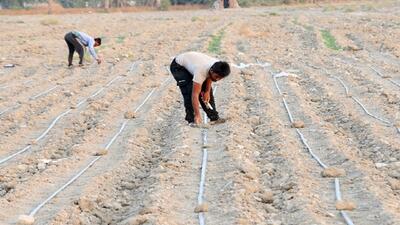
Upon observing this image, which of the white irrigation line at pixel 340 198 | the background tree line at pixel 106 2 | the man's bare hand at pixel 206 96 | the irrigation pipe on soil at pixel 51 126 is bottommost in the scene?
the background tree line at pixel 106 2

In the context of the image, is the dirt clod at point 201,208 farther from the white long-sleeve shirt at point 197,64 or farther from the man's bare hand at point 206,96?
the man's bare hand at point 206,96

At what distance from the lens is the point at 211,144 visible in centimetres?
784

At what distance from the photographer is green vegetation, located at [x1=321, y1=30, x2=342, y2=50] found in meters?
18.3

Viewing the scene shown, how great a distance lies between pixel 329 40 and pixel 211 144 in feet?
A: 41.9

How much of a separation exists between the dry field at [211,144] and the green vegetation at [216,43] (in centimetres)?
203

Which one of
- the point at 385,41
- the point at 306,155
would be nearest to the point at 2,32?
the point at 385,41

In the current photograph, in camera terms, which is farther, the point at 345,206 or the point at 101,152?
the point at 101,152

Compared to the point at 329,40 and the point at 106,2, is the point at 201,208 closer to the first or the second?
the point at 329,40

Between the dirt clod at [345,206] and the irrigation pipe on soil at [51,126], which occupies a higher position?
the dirt clod at [345,206]

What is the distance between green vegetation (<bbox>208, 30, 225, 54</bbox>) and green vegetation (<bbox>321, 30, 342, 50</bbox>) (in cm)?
268

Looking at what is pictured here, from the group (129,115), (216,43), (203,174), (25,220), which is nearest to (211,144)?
(203,174)

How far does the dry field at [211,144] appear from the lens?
221 inches

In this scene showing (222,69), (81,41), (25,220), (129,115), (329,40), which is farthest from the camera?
(329,40)

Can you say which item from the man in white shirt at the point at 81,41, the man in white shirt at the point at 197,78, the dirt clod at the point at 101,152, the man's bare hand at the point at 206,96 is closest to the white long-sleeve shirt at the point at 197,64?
the man in white shirt at the point at 197,78
